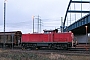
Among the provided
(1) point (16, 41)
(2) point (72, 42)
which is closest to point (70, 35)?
(2) point (72, 42)

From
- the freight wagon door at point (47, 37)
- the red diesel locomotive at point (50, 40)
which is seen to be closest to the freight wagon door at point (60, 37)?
the red diesel locomotive at point (50, 40)

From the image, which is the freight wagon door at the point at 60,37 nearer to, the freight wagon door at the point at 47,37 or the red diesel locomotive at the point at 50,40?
the red diesel locomotive at the point at 50,40

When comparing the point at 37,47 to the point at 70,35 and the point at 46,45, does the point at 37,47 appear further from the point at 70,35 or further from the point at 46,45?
the point at 70,35

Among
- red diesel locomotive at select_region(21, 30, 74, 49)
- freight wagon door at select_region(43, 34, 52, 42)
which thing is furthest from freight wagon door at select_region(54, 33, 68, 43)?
freight wagon door at select_region(43, 34, 52, 42)


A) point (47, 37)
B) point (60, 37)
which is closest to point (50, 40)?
point (47, 37)

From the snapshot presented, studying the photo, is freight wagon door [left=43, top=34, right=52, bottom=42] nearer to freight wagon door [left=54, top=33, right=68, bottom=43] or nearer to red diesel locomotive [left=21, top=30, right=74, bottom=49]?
red diesel locomotive [left=21, top=30, right=74, bottom=49]

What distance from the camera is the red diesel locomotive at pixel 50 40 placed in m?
38.6

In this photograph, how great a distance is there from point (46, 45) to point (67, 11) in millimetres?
58410

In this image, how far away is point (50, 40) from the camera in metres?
39.6

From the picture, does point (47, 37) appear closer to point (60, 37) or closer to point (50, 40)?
point (50, 40)

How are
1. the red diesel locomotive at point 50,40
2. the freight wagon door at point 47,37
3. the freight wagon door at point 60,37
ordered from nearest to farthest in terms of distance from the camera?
the red diesel locomotive at point 50,40 → the freight wagon door at point 60,37 → the freight wagon door at point 47,37

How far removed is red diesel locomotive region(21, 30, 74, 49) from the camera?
3859cm

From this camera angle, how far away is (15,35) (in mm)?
46500

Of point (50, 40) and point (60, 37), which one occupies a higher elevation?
point (60, 37)
